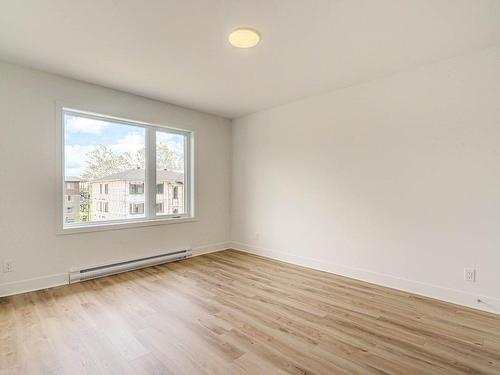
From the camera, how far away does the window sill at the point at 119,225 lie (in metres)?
3.27

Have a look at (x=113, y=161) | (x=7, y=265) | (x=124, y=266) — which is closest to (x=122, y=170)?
(x=113, y=161)

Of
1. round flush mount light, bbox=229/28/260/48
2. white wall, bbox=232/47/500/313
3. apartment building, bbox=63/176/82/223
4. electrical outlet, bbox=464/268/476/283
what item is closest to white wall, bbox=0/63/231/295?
apartment building, bbox=63/176/82/223

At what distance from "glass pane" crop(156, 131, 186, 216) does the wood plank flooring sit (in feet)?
4.57

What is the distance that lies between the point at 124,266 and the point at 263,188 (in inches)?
97.0

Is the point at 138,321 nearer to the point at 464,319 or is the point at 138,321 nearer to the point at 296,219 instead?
the point at 296,219

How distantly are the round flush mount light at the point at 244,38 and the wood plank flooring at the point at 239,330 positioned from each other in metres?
2.53

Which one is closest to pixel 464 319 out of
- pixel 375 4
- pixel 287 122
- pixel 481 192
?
pixel 481 192

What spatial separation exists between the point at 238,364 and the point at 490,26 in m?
3.34

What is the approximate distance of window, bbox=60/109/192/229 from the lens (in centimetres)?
338

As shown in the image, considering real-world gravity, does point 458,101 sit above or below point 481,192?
above

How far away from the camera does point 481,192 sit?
8.48ft

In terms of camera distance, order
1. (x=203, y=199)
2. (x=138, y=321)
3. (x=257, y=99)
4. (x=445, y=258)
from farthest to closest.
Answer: (x=203, y=199) → (x=257, y=99) → (x=445, y=258) → (x=138, y=321)

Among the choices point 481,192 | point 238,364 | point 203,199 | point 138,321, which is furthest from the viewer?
point 203,199

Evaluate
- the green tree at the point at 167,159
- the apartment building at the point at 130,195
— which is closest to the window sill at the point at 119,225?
the apartment building at the point at 130,195
